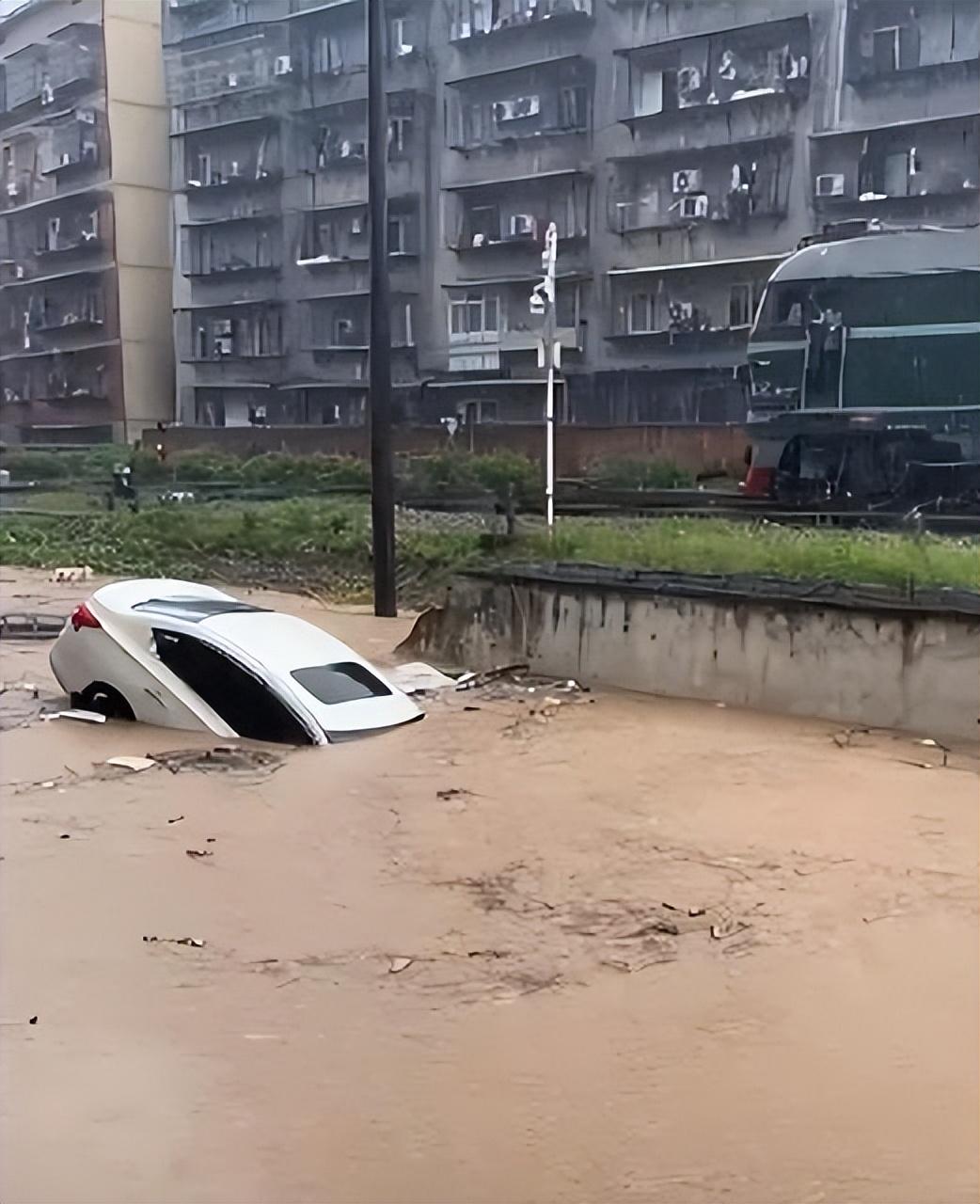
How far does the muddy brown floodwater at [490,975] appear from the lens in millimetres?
1704

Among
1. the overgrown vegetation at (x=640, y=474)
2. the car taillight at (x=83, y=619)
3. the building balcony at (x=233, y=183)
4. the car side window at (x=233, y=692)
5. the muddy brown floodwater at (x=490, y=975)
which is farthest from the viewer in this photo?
the building balcony at (x=233, y=183)

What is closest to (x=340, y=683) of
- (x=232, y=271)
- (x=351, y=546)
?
(x=351, y=546)

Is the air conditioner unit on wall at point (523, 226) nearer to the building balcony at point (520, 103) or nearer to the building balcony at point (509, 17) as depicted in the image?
the building balcony at point (520, 103)

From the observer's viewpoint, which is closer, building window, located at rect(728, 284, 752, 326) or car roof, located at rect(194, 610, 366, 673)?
car roof, located at rect(194, 610, 366, 673)

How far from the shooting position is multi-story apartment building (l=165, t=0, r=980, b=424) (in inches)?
169

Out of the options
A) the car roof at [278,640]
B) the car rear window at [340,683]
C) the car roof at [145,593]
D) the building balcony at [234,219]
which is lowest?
the car rear window at [340,683]

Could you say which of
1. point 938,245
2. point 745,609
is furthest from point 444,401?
point 938,245

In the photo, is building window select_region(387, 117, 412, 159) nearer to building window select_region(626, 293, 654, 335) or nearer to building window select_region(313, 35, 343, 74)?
building window select_region(313, 35, 343, 74)

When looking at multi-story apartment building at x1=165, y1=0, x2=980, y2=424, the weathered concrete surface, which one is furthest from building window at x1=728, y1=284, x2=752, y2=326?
the weathered concrete surface

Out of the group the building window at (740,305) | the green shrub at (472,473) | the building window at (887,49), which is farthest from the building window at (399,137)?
the building window at (887,49)

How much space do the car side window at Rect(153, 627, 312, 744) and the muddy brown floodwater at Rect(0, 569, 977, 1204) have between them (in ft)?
0.45

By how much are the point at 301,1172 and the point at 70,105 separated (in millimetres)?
4043

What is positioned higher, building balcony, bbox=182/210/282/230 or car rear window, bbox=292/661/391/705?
building balcony, bbox=182/210/282/230

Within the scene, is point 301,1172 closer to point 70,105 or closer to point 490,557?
point 490,557
